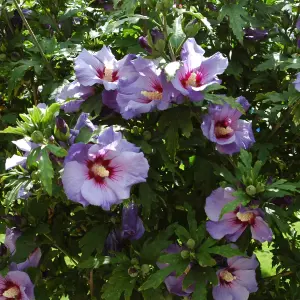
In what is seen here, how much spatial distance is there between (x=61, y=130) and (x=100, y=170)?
0.51 feet

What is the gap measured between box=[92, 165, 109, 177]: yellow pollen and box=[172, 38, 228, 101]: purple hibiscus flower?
30 cm

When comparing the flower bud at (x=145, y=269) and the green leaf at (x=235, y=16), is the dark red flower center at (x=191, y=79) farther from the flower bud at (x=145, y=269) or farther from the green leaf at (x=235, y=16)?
the flower bud at (x=145, y=269)

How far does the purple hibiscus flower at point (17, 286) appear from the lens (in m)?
1.93

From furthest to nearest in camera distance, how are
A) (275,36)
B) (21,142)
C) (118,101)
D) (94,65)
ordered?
(275,36) < (94,65) < (118,101) < (21,142)

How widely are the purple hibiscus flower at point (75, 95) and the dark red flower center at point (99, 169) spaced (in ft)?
0.83

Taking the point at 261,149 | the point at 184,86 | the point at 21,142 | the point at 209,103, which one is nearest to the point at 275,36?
the point at 261,149

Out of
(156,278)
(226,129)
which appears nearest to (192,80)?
(226,129)

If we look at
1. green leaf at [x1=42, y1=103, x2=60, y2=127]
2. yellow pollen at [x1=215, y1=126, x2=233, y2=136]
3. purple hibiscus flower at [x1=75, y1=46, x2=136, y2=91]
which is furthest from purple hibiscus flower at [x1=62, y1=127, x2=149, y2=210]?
yellow pollen at [x1=215, y1=126, x2=233, y2=136]

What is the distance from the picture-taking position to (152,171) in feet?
5.68

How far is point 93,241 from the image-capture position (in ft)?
5.93

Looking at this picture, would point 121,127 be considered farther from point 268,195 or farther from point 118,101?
point 268,195

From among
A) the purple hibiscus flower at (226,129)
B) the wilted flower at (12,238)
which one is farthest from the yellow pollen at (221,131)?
the wilted flower at (12,238)

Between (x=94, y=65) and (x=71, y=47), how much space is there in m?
0.51

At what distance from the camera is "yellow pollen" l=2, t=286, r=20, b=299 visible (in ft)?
6.37
